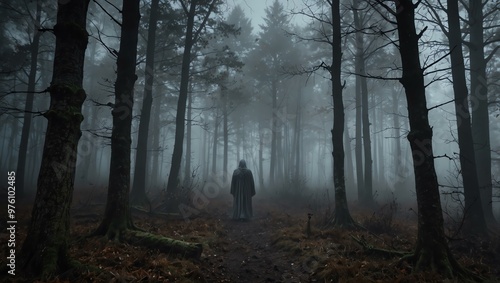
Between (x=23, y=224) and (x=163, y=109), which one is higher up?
(x=163, y=109)

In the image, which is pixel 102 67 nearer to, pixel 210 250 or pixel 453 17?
pixel 210 250

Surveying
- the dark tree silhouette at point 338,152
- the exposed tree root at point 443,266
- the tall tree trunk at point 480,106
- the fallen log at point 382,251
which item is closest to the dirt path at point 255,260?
the fallen log at point 382,251

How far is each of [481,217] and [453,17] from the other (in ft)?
21.6

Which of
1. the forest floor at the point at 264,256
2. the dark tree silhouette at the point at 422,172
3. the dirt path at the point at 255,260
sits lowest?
the dirt path at the point at 255,260

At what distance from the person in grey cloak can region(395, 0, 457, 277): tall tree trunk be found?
25.5 ft

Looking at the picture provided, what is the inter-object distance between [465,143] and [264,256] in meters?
7.41

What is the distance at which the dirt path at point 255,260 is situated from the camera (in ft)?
17.2

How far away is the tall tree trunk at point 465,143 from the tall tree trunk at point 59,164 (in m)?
9.32

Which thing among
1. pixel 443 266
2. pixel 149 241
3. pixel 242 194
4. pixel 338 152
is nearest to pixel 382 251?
pixel 443 266

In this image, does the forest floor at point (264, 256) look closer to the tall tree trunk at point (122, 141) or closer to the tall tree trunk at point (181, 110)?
the tall tree trunk at point (122, 141)

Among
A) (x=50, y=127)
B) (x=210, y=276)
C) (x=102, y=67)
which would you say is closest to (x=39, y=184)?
(x=50, y=127)

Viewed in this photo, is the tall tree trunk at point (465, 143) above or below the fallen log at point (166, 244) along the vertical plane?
above

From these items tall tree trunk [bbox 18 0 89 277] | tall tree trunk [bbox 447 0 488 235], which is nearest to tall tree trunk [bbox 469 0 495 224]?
tall tree trunk [bbox 447 0 488 235]

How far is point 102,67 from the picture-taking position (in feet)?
79.8
